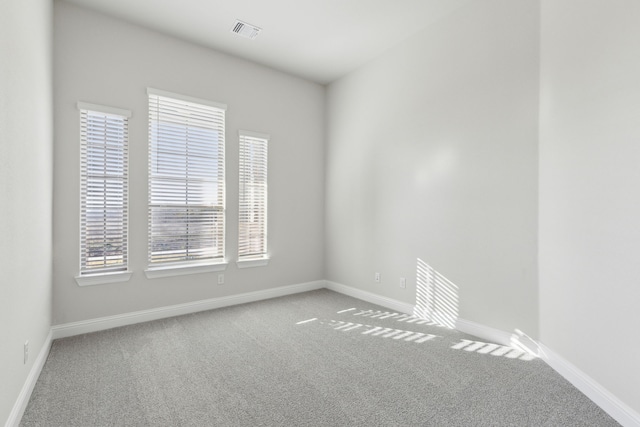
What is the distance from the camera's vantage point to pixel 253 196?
4336 millimetres

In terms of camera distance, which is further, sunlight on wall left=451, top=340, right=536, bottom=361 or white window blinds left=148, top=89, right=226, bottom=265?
white window blinds left=148, top=89, right=226, bottom=265

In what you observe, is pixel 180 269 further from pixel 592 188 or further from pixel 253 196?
pixel 592 188

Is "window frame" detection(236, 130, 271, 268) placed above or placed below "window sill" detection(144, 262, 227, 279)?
A: above

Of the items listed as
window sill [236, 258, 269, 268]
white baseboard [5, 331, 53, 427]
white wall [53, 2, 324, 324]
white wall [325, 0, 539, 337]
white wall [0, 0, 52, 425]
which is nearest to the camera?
white wall [0, 0, 52, 425]

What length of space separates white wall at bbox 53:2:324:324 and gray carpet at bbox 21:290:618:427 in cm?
52

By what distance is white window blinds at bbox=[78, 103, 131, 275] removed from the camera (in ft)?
10.3

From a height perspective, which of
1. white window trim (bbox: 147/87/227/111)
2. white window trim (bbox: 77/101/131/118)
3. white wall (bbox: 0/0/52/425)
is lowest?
white wall (bbox: 0/0/52/425)

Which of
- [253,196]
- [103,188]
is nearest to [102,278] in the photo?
[103,188]

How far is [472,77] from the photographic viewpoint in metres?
3.15

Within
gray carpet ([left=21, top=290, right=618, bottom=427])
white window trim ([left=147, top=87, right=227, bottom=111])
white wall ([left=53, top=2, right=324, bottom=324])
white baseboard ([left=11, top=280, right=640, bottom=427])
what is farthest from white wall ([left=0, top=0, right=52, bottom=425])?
white window trim ([left=147, top=87, right=227, bottom=111])

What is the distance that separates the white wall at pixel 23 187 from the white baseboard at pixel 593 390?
131 inches

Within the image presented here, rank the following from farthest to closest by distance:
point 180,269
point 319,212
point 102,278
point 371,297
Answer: point 319,212 → point 371,297 → point 180,269 → point 102,278

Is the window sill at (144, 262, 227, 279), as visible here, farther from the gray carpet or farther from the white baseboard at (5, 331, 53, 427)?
the white baseboard at (5, 331, 53, 427)

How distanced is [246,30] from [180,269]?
9.35ft
